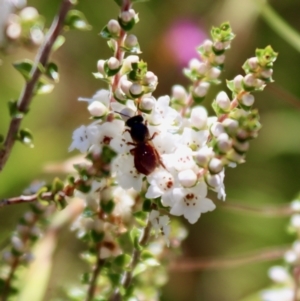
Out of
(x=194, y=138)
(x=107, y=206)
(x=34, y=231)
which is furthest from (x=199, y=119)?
(x=34, y=231)

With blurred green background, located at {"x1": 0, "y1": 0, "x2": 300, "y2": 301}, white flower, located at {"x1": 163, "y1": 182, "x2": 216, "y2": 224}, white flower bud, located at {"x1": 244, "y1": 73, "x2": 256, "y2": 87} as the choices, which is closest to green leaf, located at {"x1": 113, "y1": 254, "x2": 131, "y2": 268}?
white flower, located at {"x1": 163, "y1": 182, "x2": 216, "y2": 224}

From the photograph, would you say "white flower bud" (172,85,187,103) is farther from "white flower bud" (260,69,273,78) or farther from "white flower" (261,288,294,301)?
"white flower" (261,288,294,301)

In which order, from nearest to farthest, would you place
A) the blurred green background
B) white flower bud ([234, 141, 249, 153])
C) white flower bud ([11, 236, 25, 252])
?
white flower bud ([234, 141, 249, 153])
white flower bud ([11, 236, 25, 252])
the blurred green background

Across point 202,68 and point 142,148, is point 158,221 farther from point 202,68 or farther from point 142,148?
point 202,68

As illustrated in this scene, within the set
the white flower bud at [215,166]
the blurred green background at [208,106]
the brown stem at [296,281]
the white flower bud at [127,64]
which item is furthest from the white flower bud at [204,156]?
the blurred green background at [208,106]

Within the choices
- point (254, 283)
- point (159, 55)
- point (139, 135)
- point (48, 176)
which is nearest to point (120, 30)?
point (139, 135)

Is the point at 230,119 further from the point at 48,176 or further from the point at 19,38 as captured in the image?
the point at 48,176

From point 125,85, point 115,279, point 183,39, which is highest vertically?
point 183,39
